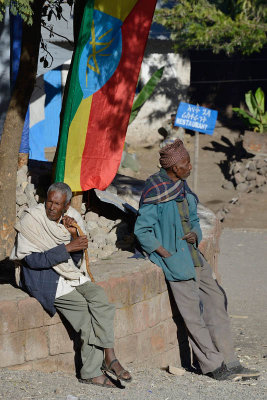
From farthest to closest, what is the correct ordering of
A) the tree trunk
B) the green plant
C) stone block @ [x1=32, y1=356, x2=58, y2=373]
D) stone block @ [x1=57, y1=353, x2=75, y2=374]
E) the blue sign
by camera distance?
the green plant < the blue sign < the tree trunk < stone block @ [x1=57, y1=353, x2=75, y2=374] < stone block @ [x1=32, y1=356, x2=58, y2=373]

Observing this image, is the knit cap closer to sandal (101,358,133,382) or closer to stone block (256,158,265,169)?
sandal (101,358,133,382)

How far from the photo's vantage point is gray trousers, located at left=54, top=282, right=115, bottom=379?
5.01 metres

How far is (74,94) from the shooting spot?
20.6 ft

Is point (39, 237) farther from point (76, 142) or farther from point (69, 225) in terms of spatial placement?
point (76, 142)

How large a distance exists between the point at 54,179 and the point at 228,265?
4.39m

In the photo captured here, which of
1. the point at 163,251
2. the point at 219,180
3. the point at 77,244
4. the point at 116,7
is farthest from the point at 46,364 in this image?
the point at 219,180

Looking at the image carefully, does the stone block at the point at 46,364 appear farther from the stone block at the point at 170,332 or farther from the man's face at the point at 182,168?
the man's face at the point at 182,168

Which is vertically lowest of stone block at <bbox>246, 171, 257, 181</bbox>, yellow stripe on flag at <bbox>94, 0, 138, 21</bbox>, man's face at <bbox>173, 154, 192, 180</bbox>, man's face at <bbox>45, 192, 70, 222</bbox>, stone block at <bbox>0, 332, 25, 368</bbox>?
stone block at <bbox>0, 332, 25, 368</bbox>

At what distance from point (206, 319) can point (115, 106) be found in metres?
2.13

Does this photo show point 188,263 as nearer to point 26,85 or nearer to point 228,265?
point 26,85

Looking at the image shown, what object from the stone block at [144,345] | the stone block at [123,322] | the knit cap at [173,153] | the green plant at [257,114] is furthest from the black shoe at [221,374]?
the green plant at [257,114]

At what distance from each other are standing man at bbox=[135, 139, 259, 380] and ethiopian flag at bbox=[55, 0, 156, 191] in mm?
1019

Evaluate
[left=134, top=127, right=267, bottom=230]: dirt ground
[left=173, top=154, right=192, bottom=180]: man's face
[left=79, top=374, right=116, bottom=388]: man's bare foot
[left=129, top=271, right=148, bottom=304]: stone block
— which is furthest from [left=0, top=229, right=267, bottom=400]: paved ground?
[left=134, top=127, right=267, bottom=230]: dirt ground

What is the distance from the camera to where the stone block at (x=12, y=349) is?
493 centimetres
